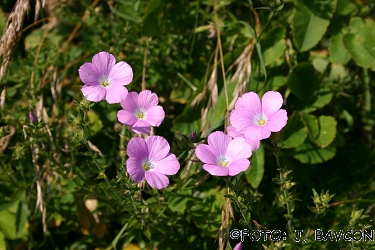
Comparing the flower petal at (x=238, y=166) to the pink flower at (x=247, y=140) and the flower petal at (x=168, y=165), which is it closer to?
the pink flower at (x=247, y=140)

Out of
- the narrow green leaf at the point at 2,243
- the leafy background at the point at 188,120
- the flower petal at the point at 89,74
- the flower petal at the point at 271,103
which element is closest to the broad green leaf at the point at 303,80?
the leafy background at the point at 188,120

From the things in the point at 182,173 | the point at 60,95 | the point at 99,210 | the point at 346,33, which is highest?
the point at 346,33

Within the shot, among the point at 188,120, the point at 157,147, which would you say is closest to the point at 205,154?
the point at 157,147

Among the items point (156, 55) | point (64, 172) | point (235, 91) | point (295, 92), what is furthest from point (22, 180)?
point (295, 92)

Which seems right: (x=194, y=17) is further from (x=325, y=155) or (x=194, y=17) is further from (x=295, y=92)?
(x=325, y=155)

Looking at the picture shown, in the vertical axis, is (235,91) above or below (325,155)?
above

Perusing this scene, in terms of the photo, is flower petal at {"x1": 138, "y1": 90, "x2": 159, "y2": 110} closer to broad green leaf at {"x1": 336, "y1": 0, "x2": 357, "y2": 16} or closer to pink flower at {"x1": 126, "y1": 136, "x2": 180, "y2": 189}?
pink flower at {"x1": 126, "y1": 136, "x2": 180, "y2": 189}
